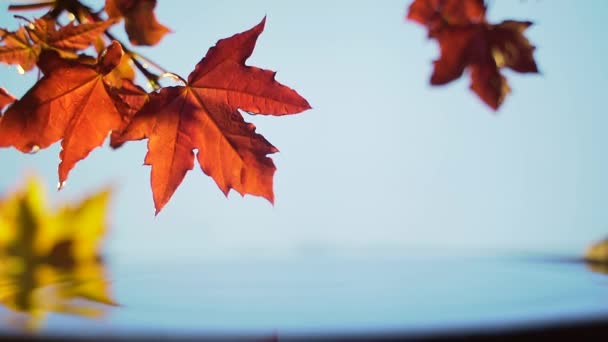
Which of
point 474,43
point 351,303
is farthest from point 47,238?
point 474,43

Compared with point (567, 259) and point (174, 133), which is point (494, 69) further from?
point (567, 259)

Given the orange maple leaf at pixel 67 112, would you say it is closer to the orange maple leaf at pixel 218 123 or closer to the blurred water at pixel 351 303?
the orange maple leaf at pixel 218 123

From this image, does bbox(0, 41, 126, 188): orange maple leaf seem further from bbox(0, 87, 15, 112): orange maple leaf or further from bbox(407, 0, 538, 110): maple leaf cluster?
bbox(407, 0, 538, 110): maple leaf cluster

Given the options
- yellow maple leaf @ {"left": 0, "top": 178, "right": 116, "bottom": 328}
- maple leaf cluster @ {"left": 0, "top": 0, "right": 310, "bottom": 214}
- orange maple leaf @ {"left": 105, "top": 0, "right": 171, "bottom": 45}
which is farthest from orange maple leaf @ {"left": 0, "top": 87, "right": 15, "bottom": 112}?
yellow maple leaf @ {"left": 0, "top": 178, "right": 116, "bottom": 328}

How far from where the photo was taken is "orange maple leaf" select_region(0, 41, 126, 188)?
0.34 metres

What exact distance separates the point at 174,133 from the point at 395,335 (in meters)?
0.25

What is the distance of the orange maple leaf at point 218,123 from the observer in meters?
0.37

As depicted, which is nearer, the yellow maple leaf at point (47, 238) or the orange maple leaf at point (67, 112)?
the orange maple leaf at point (67, 112)

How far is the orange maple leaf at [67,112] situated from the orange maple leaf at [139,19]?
2.7 inches

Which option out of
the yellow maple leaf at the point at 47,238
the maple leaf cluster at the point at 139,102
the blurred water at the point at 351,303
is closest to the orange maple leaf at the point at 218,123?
the maple leaf cluster at the point at 139,102

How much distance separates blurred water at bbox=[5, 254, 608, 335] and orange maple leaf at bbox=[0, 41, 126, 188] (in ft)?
0.50

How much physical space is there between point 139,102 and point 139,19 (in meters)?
0.09

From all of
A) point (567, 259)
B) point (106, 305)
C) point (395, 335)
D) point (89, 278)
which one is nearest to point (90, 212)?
point (89, 278)

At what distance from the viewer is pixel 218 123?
0.40m
